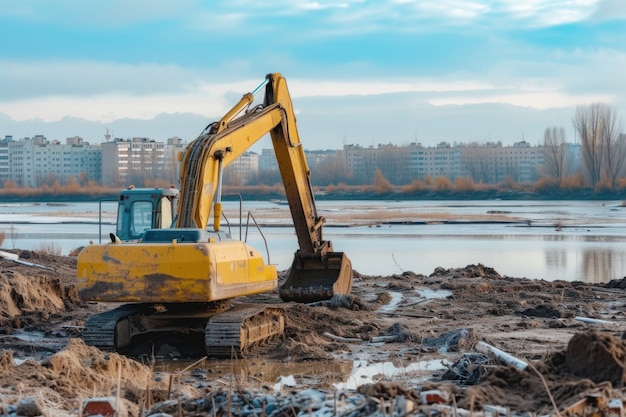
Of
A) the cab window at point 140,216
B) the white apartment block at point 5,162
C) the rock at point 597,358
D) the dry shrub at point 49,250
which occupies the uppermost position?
the white apartment block at point 5,162

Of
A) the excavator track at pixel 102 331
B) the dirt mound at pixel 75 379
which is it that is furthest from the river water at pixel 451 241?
the dirt mound at pixel 75 379

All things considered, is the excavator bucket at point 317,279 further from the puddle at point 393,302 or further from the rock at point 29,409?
the rock at point 29,409

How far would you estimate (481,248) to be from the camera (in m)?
30.0

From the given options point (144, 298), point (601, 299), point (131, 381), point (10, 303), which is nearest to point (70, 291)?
point (10, 303)

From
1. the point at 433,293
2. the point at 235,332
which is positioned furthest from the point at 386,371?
the point at 433,293

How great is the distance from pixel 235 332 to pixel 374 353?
5.39 ft

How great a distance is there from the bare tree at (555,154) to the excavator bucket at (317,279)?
80587 mm

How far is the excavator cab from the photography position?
48.0 feet

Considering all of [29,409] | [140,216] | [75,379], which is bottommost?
[75,379]

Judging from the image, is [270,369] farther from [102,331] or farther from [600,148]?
[600,148]

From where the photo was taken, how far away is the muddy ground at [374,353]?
6.75 metres

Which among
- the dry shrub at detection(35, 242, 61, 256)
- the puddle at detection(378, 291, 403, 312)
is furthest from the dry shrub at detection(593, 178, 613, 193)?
the puddle at detection(378, 291, 403, 312)

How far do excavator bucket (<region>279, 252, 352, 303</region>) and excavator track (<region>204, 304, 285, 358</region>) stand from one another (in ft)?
11.7

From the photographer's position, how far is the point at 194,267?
10453mm
